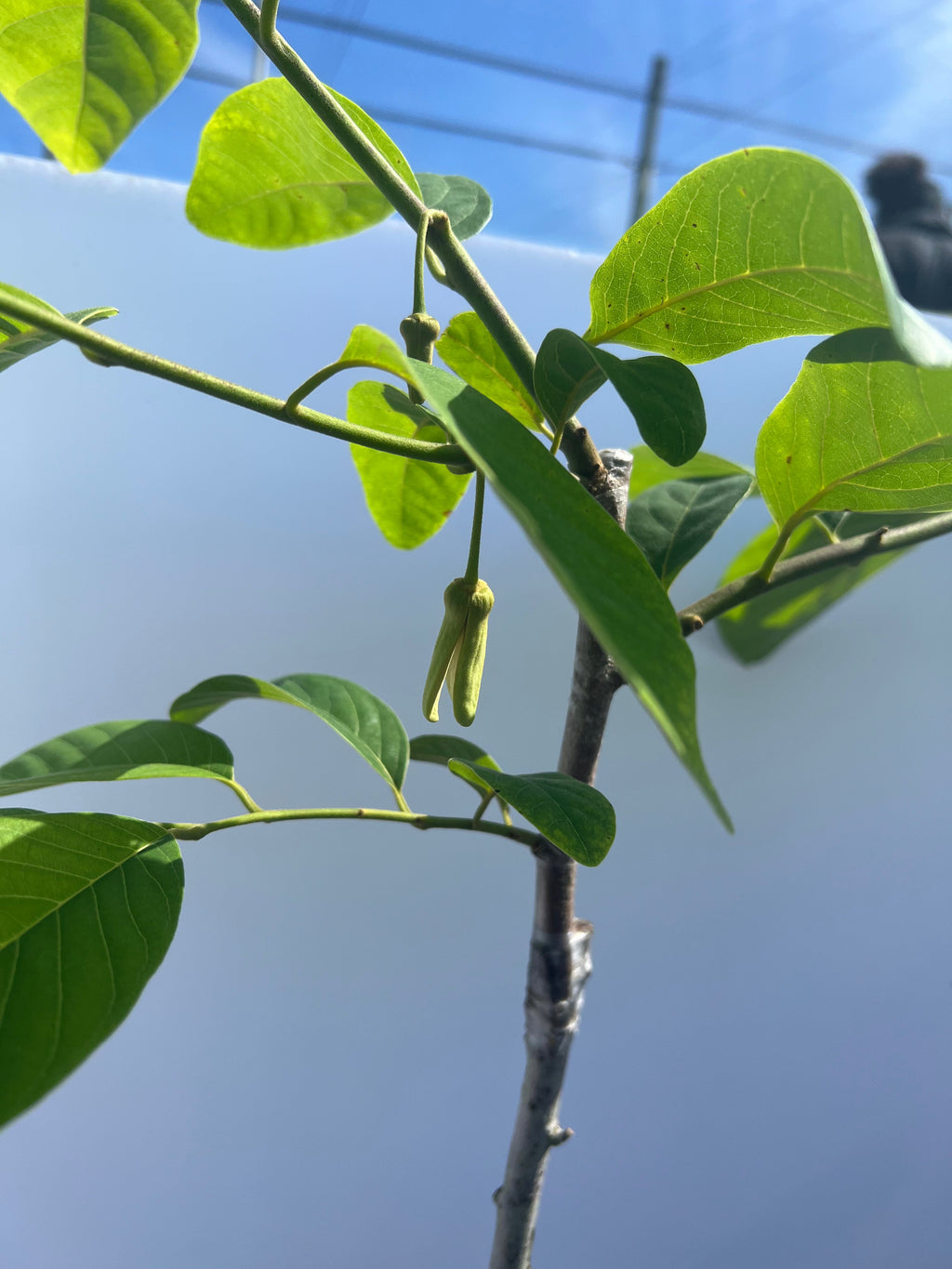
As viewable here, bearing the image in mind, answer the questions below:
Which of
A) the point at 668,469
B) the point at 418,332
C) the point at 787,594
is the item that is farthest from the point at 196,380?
the point at 787,594

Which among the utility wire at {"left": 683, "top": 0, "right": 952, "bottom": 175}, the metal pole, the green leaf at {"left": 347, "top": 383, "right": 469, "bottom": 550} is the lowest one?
the green leaf at {"left": 347, "top": 383, "right": 469, "bottom": 550}

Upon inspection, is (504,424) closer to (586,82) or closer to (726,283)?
(726,283)

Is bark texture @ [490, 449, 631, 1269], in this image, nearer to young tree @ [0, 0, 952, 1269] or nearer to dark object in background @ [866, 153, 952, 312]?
young tree @ [0, 0, 952, 1269]

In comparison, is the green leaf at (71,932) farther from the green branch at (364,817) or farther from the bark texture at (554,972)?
the bark texture at (554,972)

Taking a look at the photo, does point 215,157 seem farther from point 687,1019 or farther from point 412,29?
point 412,29

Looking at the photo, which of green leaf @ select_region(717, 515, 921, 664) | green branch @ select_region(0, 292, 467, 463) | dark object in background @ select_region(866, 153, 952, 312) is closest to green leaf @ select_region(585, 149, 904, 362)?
green branch @ select_region(0, 292, 467, 463)

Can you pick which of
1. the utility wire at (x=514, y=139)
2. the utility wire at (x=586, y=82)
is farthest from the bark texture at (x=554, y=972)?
the utility wire at (x=586, y=82)
